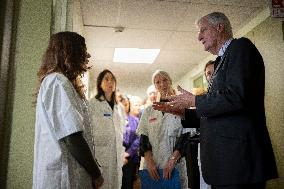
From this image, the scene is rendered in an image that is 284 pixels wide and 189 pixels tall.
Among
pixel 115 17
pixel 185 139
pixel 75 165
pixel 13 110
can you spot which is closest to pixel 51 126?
pixel 75 165

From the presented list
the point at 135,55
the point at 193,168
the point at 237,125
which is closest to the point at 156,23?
the point at 135,55

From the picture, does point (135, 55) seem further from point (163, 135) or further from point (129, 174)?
point (163, 135)

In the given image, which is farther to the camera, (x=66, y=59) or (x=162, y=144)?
(x=162, y=144)

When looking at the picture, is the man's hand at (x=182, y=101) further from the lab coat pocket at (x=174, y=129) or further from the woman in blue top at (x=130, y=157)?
the woman in blue top at (x=130, y=157)

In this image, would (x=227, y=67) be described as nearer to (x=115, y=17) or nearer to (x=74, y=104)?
(x=74, y=104)

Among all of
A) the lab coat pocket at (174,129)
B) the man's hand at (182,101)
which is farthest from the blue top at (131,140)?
the man's hand at (182,101)

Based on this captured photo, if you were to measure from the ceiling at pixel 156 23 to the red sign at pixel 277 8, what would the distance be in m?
0.63

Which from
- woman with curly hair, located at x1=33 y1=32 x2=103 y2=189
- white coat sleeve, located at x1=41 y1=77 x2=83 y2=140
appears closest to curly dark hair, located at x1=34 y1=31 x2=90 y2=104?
woman with curly hair, located at x1=33 y1=32 x2=103 y2=189

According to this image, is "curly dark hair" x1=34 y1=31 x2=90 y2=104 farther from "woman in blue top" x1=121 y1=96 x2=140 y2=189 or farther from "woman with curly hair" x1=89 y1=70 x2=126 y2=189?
"woman in blue top" x1=121 y1=96 x2=140 y2=189

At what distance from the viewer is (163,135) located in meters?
2.80

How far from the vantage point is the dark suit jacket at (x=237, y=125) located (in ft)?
4.17

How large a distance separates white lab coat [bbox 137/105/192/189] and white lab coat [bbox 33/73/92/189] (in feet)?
4.61

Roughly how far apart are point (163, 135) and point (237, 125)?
5.02ft

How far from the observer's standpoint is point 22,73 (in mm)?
2027
